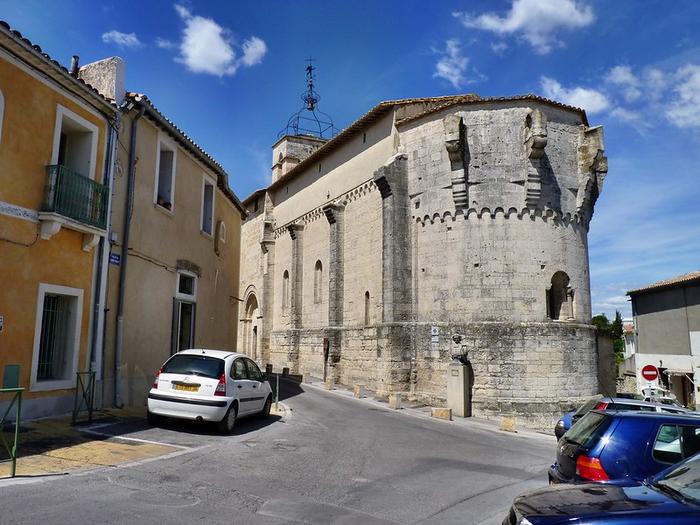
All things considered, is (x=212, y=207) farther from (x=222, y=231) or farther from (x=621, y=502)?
(x=621, y=502)

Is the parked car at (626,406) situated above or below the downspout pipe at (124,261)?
below

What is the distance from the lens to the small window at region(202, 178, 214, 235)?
1831 centimetres

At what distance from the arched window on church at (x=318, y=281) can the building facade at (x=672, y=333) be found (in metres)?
16.1

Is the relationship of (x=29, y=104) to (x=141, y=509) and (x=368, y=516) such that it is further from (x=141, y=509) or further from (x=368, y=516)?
(x=368, y=516)

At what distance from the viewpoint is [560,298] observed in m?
19.8

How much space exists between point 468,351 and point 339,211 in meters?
10.3

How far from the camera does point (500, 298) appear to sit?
18953mm

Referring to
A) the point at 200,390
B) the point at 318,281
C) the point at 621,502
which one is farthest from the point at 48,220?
the point at 318,281

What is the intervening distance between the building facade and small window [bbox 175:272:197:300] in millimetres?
20842

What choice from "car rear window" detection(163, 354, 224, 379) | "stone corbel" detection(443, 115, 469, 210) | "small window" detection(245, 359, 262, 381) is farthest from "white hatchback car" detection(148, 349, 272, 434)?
"stone corbel" detection(443, 115, 469, 210)

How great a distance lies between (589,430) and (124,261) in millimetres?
10068

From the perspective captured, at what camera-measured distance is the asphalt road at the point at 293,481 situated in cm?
549

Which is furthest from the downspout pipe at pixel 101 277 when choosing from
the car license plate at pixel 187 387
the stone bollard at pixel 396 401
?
the stone bollard at pixel 396 401

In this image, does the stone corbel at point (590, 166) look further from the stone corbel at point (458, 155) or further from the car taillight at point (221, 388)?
the car taillight at point (221, 388)
